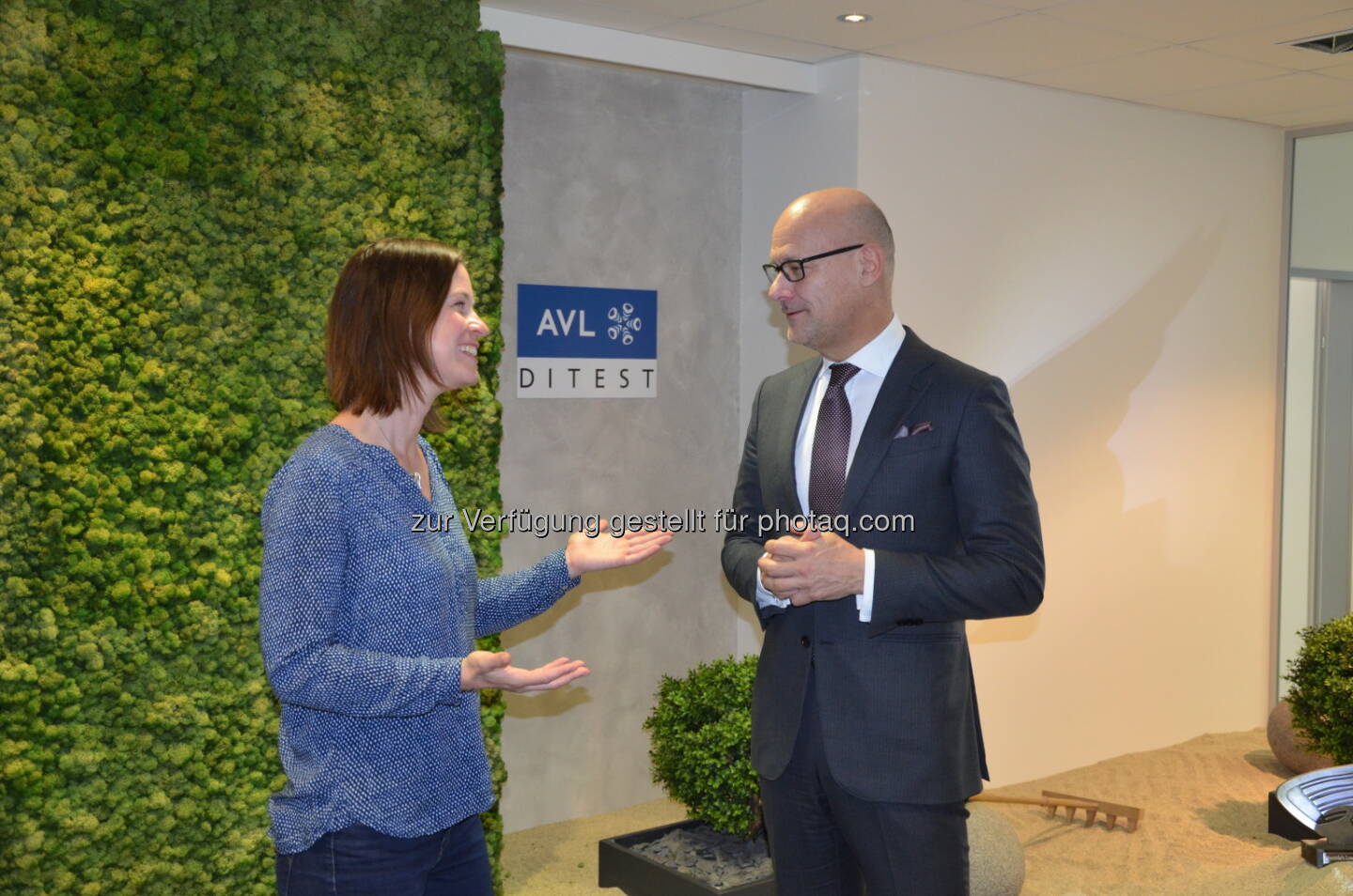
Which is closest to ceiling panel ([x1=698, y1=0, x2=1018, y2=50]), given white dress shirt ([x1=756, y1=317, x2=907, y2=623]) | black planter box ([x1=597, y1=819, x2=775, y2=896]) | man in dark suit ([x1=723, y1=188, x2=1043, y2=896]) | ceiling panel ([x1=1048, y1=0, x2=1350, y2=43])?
ceiling panel ([x1=1048, y1=0, x2=1350, y2=43])

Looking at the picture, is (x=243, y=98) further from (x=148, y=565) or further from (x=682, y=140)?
(x=682, y=140)

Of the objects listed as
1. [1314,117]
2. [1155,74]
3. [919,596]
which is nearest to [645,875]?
[919,596]

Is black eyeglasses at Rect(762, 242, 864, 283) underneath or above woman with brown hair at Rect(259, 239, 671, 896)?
above

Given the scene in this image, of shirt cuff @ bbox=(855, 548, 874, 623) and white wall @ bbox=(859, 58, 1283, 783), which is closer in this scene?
shirt cuff @ bbox=(855, 548, 874, 623)

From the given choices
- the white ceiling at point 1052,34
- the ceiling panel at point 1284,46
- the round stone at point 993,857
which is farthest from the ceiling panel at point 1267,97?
the round stone at point 993,857

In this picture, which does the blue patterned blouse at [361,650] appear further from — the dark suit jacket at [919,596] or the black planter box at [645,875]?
the black planter box at [645,875]

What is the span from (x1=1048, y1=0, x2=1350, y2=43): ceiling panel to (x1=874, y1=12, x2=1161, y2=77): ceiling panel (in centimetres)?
11

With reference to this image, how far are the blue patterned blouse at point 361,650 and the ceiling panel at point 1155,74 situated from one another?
4167 mm

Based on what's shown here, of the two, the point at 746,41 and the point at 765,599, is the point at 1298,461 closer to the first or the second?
the point at 746,41

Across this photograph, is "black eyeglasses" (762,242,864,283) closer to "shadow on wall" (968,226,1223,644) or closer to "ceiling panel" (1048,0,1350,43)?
"ceiling panel" (1048,0,1350,43)

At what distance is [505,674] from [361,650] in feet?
0.76

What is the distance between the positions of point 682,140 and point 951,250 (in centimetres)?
127

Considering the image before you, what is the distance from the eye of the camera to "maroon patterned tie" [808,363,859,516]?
2.79m

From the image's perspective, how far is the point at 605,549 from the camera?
251cm
